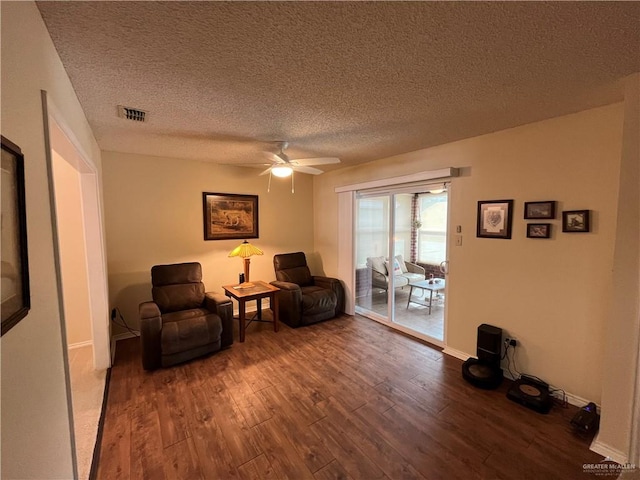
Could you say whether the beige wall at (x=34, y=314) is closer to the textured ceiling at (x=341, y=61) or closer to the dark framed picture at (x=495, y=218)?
the textured ceiling at (x=341, y=61)

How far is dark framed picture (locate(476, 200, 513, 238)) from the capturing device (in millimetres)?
2643

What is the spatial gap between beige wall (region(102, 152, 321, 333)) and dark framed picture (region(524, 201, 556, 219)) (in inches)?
136

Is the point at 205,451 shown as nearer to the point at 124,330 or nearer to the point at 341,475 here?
the point at 341,475

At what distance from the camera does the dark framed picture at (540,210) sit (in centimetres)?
235

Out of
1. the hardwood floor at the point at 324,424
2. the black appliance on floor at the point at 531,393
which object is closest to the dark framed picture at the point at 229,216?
the hardwood floor at the point at 324,424

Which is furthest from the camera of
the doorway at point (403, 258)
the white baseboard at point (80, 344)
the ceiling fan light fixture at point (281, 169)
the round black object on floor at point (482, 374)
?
the doorway at point (403, 258)

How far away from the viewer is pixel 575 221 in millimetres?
2229

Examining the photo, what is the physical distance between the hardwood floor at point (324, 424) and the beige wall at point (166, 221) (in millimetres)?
1108

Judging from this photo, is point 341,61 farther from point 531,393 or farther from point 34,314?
point 531,393

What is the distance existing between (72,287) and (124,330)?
800 millimetres

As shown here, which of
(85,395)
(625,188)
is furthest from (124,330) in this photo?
(625,188)

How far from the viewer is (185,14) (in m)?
1.17

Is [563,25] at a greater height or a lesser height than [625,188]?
greater

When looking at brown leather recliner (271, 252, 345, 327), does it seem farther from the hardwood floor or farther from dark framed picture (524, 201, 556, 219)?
dark framed picture (524, 201, 556, 219)
